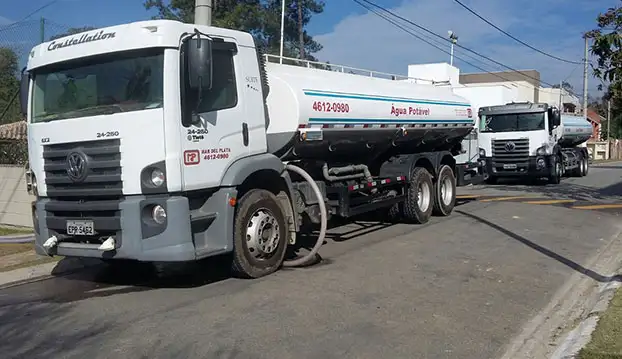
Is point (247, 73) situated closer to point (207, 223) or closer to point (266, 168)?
point (266, 168)

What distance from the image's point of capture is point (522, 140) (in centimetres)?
2209

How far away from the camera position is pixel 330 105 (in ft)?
30.0

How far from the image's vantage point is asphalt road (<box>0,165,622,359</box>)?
5246mm

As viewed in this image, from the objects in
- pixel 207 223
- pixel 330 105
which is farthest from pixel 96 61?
pixel 330 105

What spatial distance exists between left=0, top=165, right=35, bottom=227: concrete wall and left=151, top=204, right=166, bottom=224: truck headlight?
6665 mm

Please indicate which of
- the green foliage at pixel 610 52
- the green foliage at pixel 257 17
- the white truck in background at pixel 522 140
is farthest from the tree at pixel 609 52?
the green foliage at pixel 257 17

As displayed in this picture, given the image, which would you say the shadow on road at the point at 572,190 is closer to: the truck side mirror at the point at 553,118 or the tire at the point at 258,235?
the truck side mirror at the point at 553,118

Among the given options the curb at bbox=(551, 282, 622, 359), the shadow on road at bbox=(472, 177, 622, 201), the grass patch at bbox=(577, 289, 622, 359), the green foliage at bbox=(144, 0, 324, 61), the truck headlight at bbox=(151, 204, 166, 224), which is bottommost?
the shadow on road at bbox=(472, 177, 622, 201)

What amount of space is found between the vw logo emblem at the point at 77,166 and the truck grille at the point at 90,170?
1.0 inches

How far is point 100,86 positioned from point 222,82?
4.60ft

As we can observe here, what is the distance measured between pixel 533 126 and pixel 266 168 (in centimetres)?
1657

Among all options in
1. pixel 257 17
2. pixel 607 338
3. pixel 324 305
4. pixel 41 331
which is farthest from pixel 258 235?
pixel 257 17

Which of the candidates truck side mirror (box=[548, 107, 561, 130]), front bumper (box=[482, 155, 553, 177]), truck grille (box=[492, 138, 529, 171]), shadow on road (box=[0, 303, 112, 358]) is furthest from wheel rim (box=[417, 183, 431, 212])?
truck side mirror (box=[548, 107, 561, 130])

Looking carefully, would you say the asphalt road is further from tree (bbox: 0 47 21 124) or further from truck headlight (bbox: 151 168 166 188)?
tree (bbox: 0 47 21 124)
